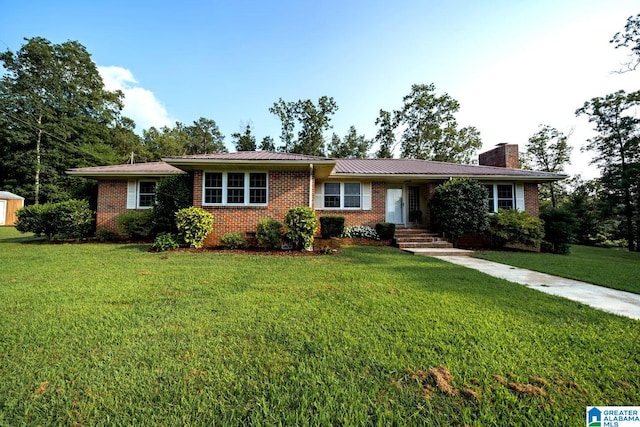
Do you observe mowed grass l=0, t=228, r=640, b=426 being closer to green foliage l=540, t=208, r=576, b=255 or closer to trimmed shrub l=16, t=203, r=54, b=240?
trimmed shrub l=16, t=203, r=54, b=240

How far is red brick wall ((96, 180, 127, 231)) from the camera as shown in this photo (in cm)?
1203

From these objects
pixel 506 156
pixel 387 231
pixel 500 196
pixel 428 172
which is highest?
pixel 506 156

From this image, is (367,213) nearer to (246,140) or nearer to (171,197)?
(171,197)

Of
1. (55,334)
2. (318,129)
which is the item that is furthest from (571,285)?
(318,129)

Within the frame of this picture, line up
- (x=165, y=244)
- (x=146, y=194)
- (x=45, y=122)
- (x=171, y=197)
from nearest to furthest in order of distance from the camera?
(x=165, y=244) < (x=171, y=197) < (x=146, y=194) < (x=45, y=122)

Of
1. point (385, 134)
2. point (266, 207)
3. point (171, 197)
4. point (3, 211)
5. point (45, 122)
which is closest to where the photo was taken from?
point (266, 207)

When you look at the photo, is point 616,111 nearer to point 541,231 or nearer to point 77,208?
point 541,231

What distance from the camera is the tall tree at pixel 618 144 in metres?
16.3

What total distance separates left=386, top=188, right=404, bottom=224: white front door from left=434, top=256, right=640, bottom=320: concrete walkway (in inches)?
254

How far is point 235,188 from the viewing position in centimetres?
966
